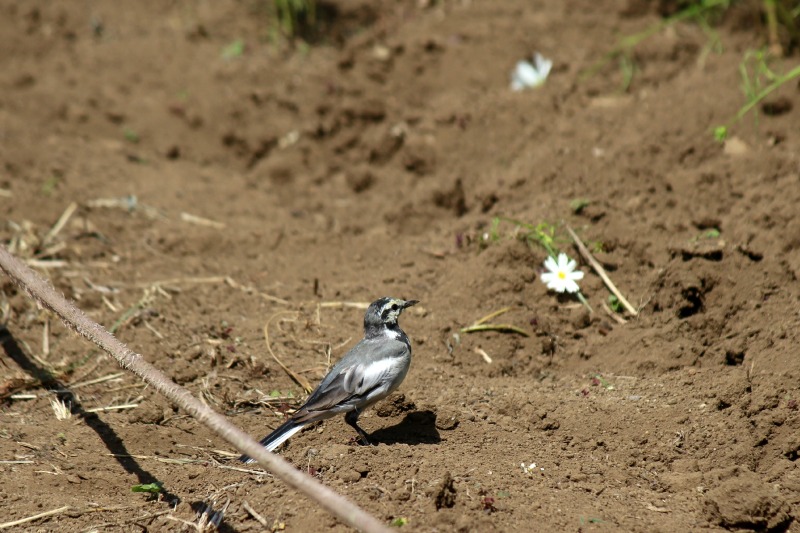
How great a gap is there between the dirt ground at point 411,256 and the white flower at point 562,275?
0.47 feet

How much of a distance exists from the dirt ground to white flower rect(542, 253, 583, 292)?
5.6 inches

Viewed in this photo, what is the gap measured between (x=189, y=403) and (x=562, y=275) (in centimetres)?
288

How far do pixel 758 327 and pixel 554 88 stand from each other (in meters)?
3.42

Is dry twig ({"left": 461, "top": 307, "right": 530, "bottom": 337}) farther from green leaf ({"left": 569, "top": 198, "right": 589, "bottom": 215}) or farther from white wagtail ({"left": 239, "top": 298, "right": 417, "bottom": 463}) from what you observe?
green leaf ({"left": 569, "top": 198, "right": 589, "bottom": 215})

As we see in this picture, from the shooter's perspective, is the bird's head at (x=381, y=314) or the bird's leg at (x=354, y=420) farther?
the bird's head at (x=381, y=314)

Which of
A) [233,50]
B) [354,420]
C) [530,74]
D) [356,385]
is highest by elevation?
[530,74]

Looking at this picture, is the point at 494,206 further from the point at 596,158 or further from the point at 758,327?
the point at 758,327

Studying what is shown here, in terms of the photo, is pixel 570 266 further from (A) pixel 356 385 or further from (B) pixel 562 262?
(A) pixel 356 385

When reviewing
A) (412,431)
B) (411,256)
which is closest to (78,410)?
(412,431)

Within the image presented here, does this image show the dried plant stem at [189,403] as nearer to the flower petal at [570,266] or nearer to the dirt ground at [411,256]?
the dirt ground at [411,256]

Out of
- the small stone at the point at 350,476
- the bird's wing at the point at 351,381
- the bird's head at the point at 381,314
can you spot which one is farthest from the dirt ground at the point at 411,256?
the bird's head at the point at 381,314

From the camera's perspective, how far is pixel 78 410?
5.17 meters

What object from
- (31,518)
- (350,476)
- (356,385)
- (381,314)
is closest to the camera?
(31,518)

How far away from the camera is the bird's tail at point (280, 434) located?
4578 mm
